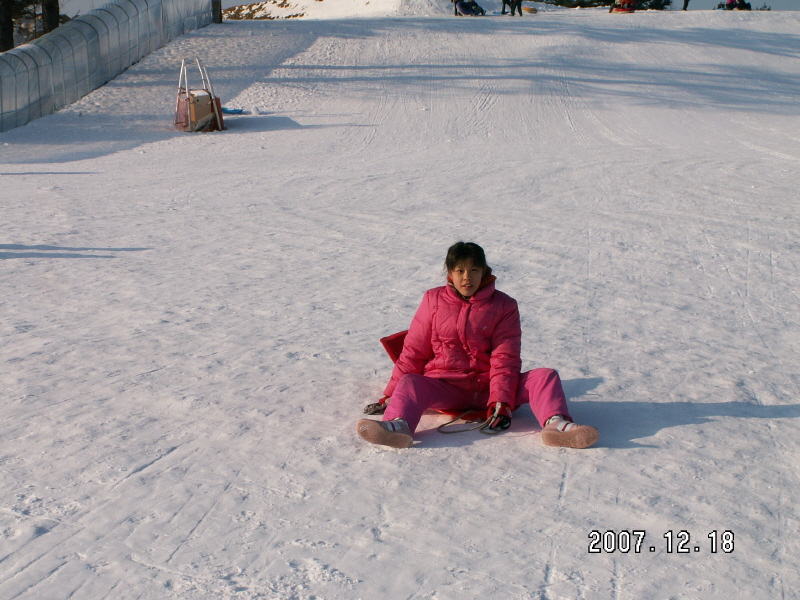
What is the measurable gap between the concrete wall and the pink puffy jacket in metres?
12.5

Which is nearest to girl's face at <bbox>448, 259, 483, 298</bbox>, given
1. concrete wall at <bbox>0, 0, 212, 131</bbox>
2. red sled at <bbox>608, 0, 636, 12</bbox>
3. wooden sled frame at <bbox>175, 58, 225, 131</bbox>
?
wooden sled frame at <bbox>175, 58, 225, 131</bbox>

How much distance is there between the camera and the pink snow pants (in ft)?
11.0

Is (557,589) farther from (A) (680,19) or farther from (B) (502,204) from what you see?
(A) (680,19)

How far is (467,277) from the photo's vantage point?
3.40 metres

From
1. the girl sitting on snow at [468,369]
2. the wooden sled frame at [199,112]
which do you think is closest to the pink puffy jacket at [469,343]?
the girl sitting on snow at [468,369]

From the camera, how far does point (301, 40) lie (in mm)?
20953

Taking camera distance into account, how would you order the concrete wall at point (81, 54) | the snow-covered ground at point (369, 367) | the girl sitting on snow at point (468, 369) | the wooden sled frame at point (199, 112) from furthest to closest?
the concrete wall at point (81, 54)
the wooden sled frame at point (199, 112)
the girl sitting on snow at point (468, 369)
the snow-covered ground at point (369, 367)

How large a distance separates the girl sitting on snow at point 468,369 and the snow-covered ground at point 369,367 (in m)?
0.11

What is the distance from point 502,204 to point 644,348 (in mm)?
3957

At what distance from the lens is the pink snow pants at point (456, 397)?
3.36 m

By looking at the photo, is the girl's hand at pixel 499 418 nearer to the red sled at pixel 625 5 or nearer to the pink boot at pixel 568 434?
the pink boot at pixel 568 434

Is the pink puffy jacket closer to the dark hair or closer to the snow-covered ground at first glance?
the dark hair

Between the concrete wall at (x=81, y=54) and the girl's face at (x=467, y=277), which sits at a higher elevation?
the concrete wall at (x=81, y=54)

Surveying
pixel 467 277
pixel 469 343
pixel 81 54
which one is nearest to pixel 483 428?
pixel 469 343
